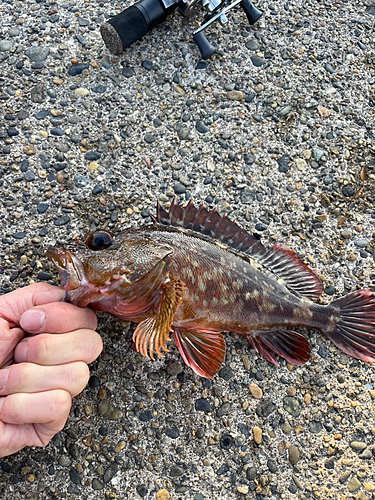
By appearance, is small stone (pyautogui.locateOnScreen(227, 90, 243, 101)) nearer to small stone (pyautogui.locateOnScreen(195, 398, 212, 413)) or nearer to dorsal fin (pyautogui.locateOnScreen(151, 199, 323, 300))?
dorsal fin (pyautogui.locateOnScreen(151, 199, 323, 300))

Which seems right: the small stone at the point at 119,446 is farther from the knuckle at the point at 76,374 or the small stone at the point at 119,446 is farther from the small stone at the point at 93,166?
the small stone at the point at 93,166

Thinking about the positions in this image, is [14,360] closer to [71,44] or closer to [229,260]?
[229,260]

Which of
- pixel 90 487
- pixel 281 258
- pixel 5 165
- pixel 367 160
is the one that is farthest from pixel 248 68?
pixel 90 487

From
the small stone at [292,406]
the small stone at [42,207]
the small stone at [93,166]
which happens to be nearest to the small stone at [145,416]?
the small stone at [292,406]

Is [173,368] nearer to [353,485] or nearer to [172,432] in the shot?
[172,432]

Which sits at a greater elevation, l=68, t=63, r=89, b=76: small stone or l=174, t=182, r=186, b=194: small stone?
l=68, t=63, r=89, b=76: small stone

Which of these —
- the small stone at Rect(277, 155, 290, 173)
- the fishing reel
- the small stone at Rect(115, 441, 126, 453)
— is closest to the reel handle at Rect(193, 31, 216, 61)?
the fishing reel

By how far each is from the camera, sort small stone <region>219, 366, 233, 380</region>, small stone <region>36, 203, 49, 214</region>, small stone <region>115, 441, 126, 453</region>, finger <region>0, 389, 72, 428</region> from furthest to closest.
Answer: small stone <region>36, 203, 49, 214</region> < small stone <region>219, 366, 233, 380</region> < small stone <region>115, 441, 126, 453</region> < finger <region>0, 389, 72, 428</region>
